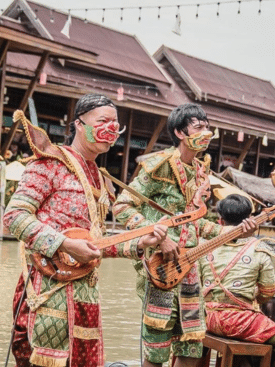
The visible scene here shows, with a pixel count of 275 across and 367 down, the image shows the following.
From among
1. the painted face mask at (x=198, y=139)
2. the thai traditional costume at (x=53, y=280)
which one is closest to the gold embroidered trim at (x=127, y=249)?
the thai traditional costume at (x=53, y=280)

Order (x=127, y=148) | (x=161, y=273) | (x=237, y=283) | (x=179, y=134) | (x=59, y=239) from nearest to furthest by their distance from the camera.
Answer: (x=59, y=239), (x=161, y=273), (x=179, y=134), (x=237, y=283), (x=127, y=148)

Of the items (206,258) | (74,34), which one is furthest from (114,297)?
(74,34)

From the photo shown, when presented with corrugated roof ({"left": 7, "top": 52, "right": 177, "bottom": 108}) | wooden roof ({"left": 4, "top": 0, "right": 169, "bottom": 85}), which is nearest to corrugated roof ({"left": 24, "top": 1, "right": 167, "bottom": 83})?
wooden roof ({"left": 4, "top": 0, "right": 169, "bottom": 85})

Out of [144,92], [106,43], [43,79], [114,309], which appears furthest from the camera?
[106,43]

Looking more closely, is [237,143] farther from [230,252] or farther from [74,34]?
[230,252]

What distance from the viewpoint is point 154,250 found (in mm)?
4078

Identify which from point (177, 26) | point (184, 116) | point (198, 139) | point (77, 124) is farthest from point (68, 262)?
point (177, 26)

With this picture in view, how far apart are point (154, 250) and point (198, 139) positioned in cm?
69

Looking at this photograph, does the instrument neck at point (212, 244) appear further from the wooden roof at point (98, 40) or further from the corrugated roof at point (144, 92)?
the wooden roof at point (98, 40)

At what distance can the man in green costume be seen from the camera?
415cm

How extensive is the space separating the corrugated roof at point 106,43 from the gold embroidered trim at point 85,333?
1817 centimetres

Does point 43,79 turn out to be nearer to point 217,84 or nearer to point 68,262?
point 217,84

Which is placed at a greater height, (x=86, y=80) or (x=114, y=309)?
(x=86, y=80)

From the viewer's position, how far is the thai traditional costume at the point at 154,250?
13.6 feet
